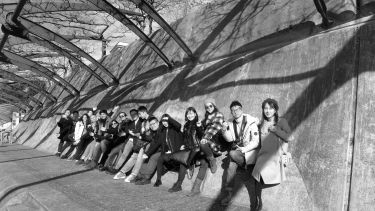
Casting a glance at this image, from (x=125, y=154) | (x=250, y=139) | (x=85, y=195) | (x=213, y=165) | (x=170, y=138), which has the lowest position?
(x=85, y=195)

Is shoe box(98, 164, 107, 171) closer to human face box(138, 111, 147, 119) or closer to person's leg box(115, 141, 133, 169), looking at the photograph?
person's leg box(115, 141, 133, 169)

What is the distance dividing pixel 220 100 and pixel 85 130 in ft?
19.4

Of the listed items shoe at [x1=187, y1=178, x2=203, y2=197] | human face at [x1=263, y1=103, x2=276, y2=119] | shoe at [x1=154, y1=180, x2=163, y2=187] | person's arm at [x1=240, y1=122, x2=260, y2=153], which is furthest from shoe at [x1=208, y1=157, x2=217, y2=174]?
human face at [x1=263, y1=103, x2=276, y2=119]

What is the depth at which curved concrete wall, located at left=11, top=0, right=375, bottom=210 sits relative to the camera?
435 cm

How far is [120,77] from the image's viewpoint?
14570 mm

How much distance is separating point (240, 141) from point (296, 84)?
4.73 feet

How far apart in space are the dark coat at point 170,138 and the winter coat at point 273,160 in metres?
2.30

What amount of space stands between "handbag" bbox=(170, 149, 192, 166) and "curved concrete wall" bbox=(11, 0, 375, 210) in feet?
1.99

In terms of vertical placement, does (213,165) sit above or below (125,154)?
above

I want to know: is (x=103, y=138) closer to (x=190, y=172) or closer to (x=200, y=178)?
(x=190, y=172)

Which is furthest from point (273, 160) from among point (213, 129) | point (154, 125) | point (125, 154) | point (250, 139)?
point (125, 154)

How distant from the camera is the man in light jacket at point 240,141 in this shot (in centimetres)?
491

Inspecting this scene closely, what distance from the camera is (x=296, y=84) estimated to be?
5590 mm

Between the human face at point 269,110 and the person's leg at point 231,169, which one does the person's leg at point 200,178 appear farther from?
the human face at point 269,110
